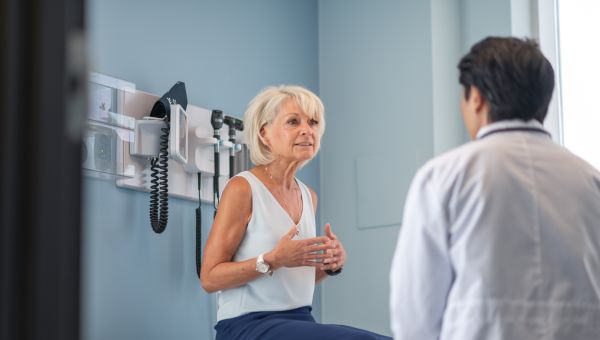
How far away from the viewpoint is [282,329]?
8.47 feet

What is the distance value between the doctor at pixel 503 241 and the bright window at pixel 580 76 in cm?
202

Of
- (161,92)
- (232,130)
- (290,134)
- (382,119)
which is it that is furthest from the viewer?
(382,119)

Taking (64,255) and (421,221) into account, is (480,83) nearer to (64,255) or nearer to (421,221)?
(421,221)

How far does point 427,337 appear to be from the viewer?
1750mm

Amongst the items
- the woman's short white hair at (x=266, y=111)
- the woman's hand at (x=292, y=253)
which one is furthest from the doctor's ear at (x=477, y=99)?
the woman's short white hair at (x=266, y=111)

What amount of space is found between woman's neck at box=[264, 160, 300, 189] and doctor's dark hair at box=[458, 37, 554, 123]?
1.25 m

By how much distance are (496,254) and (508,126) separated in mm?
266

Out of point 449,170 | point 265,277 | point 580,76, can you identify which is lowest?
point 265,277

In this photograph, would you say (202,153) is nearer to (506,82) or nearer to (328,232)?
(328,232)

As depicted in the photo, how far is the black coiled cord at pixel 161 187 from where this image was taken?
10.1 feet

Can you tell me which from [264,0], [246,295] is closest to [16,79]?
[246,295]

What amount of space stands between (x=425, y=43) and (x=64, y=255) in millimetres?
3494

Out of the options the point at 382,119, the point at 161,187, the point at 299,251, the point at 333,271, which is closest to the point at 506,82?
the point at 299,251

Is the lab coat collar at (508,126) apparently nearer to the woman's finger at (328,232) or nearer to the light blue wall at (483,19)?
the woman's finger at (328,232)
